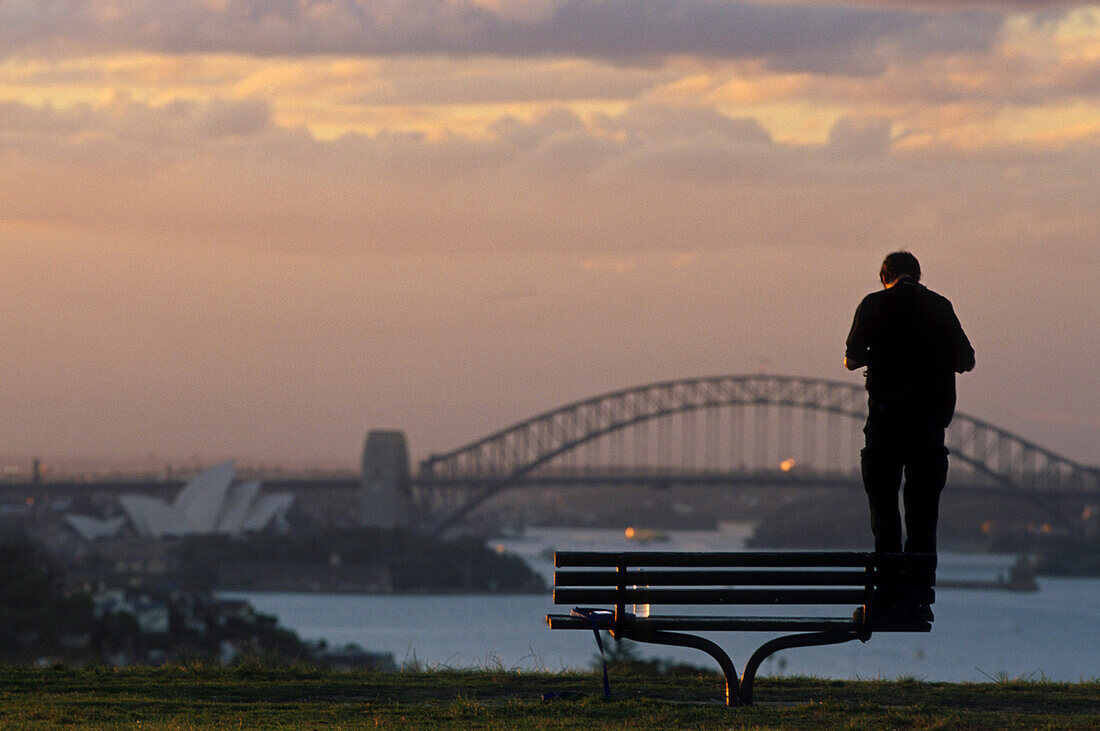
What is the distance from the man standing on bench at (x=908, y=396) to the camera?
573cm

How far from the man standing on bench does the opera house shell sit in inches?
3473

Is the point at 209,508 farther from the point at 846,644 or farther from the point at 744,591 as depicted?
the point at 744,591

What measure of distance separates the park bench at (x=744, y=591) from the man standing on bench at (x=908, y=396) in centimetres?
11

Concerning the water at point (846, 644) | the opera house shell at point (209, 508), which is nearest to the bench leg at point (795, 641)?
the water at point (846, 644)

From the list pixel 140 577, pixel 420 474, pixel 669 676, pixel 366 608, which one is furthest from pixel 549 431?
pixel 669 676

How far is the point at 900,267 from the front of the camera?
593 centimetres

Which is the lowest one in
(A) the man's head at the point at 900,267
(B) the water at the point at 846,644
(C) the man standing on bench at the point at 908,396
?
(B) the water at the point at 846,644

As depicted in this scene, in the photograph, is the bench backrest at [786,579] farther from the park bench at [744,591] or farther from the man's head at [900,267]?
the man's head at [900,267]

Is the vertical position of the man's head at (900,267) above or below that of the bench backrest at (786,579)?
above

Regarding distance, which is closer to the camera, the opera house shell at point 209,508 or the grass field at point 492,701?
the grass field at point 492,701

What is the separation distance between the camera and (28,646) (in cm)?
3675

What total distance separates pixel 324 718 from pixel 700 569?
4.89ft

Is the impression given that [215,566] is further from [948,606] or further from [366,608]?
[948,606]

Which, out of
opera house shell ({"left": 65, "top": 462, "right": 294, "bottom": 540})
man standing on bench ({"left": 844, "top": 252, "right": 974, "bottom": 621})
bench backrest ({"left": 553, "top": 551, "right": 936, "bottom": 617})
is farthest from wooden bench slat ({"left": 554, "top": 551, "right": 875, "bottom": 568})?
opera house shell ({"left": 65, "top": 462, "right": 294, "bottom": 540})
